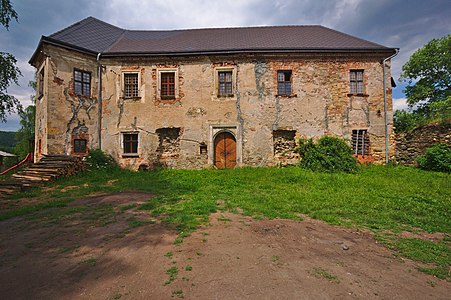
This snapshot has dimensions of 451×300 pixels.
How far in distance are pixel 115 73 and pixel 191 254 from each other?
13.1m

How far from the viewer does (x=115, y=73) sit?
1310cm

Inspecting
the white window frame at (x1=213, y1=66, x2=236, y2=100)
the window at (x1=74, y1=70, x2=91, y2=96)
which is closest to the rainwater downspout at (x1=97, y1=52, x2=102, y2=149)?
the window at (x1=74, y1=70, x2=91, y2=96)

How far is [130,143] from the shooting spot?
13141 mm

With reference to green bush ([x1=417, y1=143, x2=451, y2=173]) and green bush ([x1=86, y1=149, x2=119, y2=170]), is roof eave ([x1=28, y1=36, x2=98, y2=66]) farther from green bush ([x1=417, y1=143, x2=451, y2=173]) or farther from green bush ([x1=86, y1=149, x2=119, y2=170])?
green bush ([x1=417, y1=143, x2=451, y2=173])

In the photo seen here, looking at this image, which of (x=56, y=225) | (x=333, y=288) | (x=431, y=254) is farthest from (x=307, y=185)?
(x=56, y=225)

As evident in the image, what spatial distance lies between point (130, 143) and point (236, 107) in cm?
680

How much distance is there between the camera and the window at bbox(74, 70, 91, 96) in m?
12.4

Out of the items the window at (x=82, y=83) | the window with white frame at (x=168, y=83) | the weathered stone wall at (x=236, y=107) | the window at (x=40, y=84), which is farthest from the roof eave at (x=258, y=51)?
the window at (x=40, y=84)

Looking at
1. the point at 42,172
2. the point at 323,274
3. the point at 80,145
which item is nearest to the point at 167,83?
the point at 80,145

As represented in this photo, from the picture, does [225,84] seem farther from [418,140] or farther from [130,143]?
[418,140]

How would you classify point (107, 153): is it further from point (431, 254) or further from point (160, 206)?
point (431, 254)

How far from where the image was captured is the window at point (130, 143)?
516 inches

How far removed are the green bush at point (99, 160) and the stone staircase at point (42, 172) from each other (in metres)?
0.62

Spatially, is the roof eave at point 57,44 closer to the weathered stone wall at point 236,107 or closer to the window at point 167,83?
the weathered stone wall at point 236,107
